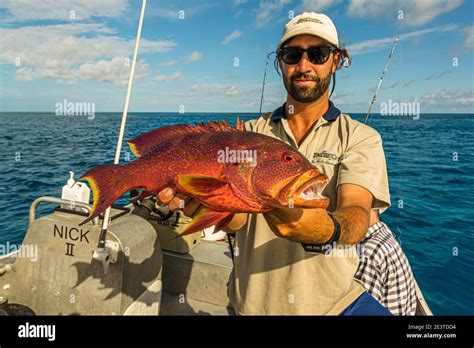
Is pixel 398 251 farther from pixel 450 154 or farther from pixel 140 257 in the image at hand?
pixel 450 154

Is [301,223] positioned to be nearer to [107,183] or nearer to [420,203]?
[107,183]

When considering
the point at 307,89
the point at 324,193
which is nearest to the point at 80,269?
the point at 324,193

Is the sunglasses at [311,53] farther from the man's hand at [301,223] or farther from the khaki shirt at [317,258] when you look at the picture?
the man's hand at [301,223]

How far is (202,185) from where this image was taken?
1912 millimetres

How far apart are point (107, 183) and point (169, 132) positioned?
0.64 m

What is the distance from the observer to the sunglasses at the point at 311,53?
2959 millimetres

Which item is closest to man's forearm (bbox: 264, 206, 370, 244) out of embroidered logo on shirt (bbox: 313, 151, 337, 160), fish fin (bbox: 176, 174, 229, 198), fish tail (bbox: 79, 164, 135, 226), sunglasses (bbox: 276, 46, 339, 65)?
fish fin (bbox: 176, 174, 229, 198)

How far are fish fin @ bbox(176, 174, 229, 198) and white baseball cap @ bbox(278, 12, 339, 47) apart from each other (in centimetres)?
186

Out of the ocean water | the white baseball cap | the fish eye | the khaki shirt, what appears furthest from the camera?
the ocean water

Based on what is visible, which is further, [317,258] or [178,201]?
[317,258]

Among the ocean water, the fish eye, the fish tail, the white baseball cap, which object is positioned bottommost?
the ocean water

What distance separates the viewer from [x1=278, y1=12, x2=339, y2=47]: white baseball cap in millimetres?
2898

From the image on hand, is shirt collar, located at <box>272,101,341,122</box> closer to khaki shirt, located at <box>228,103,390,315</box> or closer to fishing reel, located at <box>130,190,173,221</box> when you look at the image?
khaki shirt, located at <box>228,103,390,315</box>
